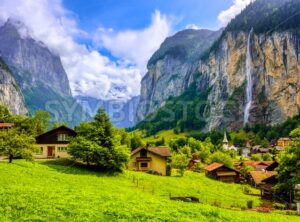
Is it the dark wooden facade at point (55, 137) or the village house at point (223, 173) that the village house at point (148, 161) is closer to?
the village house at point (223, 173)

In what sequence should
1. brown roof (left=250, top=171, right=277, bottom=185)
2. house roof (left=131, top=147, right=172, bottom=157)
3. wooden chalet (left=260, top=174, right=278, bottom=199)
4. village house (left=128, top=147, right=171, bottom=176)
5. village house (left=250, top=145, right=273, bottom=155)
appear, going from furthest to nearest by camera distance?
village house (left=250, top=145, right=273, bottom=155), village house (left=128, top=147, right=171, bottom=176), house roof (left=131, top=147, right=172, bottom=157), brown roof (left=250, top=171, right=277, bottom=185), wooden chalet (left=260, top=174, right=278, bottom=199)

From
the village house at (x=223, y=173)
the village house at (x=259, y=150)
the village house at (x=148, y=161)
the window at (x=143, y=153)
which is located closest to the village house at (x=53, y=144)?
the village house at (x=148, y=161)

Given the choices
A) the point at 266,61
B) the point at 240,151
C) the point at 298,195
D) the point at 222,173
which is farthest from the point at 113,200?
the point at 266,61

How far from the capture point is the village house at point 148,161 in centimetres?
6788

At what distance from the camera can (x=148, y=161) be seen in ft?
225

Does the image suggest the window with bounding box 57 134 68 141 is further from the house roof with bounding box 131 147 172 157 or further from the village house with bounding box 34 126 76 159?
the house roof with bounding box 131 147 172 157

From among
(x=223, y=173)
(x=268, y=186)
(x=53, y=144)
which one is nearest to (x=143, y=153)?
(x=53, y=144)

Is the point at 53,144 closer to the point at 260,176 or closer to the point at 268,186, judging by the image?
the point at 268,186

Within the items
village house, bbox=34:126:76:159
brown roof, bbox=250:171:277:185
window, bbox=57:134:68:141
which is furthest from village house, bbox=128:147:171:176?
brown roof, bbox=250:171:277:185

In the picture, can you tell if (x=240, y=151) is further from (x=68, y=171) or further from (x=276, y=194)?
(x=68, y=171)

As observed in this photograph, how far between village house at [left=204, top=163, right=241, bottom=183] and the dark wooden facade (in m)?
31.8

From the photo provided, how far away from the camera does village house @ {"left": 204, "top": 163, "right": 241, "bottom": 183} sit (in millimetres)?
73250

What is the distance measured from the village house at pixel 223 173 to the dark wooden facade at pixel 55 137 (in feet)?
104

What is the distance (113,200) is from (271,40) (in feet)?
630
